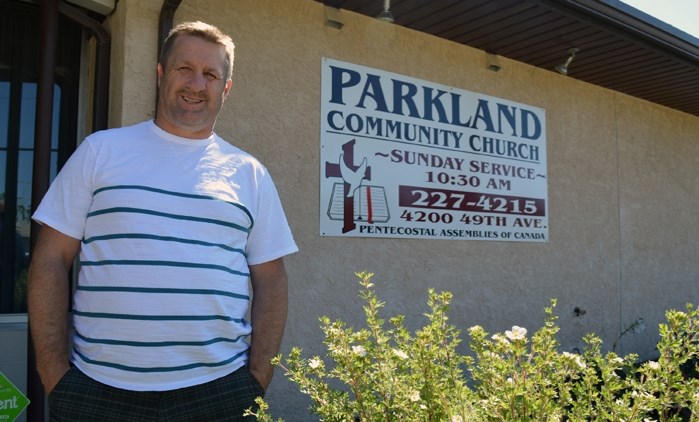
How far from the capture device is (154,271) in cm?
185

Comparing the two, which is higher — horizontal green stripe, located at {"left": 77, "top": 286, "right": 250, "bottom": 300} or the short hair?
the short hair

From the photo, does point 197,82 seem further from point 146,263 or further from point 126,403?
point 126,403

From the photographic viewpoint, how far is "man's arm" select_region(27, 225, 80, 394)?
6.21 ft

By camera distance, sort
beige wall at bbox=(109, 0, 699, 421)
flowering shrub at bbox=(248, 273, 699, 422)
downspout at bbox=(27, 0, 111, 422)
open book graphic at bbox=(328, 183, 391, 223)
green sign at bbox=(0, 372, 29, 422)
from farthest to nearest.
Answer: open book graphic at bbox=(328, 183, 391, 223) < beige wall at bbox=(109, 0, 699, 421) < downspout at bbox=(27, 0, 111, 422) < green sign at bbox=(0, 372, 29, 422) < flowering shrub at bbox=(248, 273, 699, 422)

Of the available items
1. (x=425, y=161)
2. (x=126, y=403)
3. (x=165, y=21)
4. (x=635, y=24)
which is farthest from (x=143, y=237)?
(x=635, y=24)

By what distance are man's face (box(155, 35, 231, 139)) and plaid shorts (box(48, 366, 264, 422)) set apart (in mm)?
852

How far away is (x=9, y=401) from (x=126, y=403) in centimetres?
117

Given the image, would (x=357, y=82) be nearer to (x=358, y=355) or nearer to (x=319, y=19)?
(x=319, y=19)

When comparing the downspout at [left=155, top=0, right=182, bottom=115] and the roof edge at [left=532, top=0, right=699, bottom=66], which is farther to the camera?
the roof edge at [left=532, top=0, right=699, bottom=66]

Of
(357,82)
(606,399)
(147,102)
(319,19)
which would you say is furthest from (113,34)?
(606,399)

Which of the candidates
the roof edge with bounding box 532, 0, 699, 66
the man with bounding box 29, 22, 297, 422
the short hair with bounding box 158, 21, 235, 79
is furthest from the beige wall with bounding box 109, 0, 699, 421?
the man with bounding box 29, 22, 297, 422

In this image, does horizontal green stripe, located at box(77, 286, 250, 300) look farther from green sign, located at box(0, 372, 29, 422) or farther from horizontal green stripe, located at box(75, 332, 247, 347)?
green sign, located at box(0, 372, 29, 422)

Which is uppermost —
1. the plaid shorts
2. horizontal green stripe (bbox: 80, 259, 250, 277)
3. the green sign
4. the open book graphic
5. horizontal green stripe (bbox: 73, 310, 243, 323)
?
the open book graphic

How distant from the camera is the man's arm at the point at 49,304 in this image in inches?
74.5
